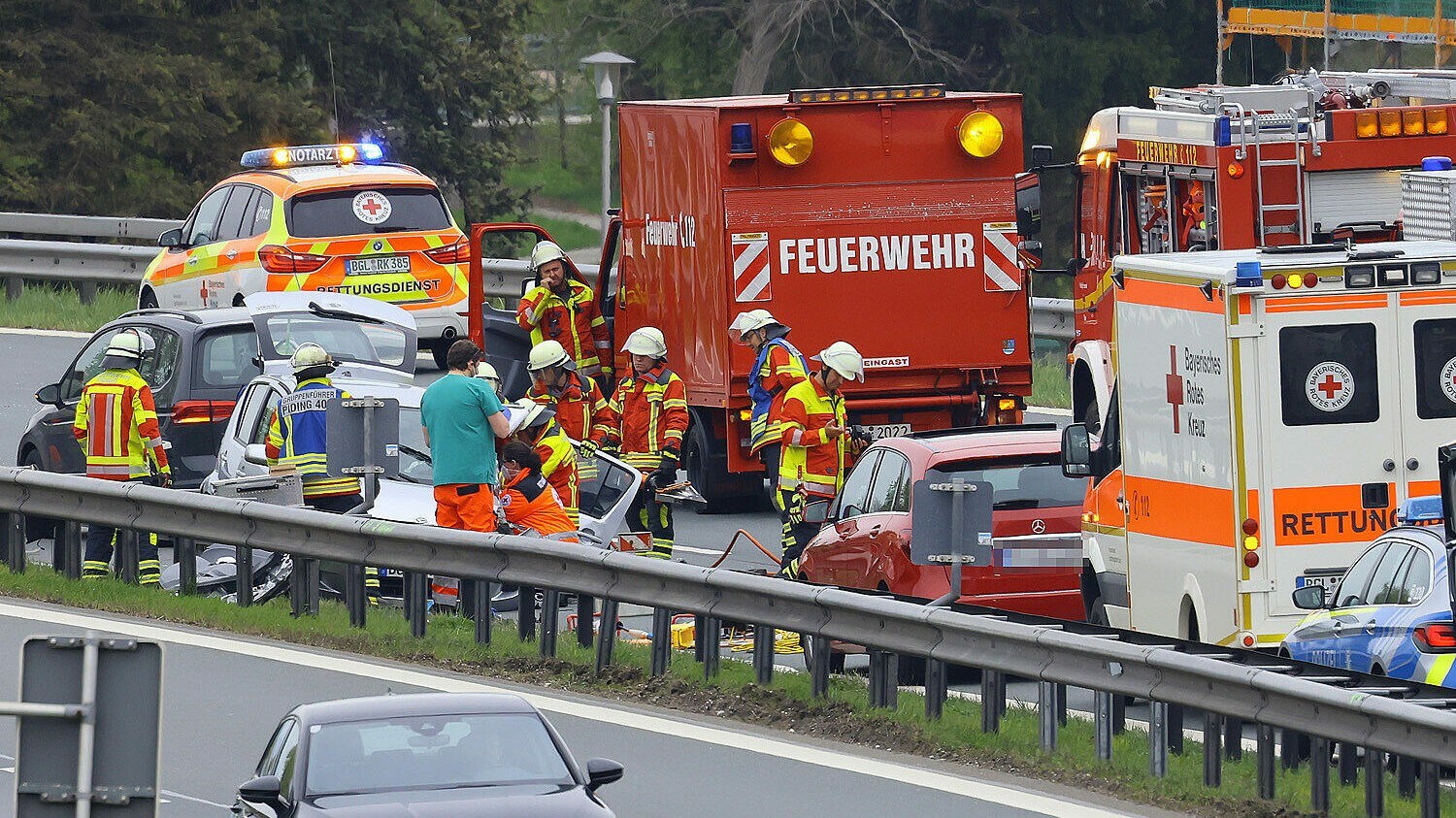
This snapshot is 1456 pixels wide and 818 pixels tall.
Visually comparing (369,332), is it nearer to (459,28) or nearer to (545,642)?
(545,642)

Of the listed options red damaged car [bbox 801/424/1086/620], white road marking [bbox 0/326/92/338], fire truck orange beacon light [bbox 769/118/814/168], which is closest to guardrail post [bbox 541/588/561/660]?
red damaged car [bbox 801/424/1086/620]

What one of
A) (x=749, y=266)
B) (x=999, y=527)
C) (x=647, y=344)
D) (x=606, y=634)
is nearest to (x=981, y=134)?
(x=749, y=266)

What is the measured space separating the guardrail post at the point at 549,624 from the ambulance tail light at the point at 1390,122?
5.50m

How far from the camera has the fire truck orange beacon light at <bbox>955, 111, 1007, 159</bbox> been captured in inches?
747

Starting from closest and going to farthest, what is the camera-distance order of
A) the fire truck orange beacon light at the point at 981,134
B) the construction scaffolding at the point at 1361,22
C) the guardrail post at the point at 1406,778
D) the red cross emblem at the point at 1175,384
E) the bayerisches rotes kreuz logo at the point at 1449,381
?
the guardrail post at the point at 1406,778 → the bayerisches rotes kreuz logo at the point at 1449,381 → the red cross emblem at the point at 1175,384 → the fire truck orange beacon light at the point at 981,134 → the construction scaffolding at the point at 1361,22

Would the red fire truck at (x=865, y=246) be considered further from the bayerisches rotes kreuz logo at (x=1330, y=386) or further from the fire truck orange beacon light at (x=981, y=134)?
the bayerisches rotes kreuz logo at (x=1330, y=386)

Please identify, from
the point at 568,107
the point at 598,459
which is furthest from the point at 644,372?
the point at 568,107

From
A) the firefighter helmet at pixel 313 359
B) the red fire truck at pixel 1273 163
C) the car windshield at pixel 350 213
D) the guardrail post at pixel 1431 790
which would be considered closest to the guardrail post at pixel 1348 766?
the guardrail post at pixel 1431 790

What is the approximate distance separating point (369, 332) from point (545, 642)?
18.9 feet

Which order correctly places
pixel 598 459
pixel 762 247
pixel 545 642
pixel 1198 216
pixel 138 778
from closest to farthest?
1. pixel 138 778
2. pixel 545 642
3. pixel 1198 216
4. pixel 598 459
5. pixel 762 247

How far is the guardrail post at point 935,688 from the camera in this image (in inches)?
476

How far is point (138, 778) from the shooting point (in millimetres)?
6012

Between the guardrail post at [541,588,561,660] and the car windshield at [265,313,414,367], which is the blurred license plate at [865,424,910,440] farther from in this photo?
the guardrail post at [541,588,561,660]

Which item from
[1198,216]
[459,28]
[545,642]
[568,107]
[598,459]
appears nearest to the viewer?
[545,642]
